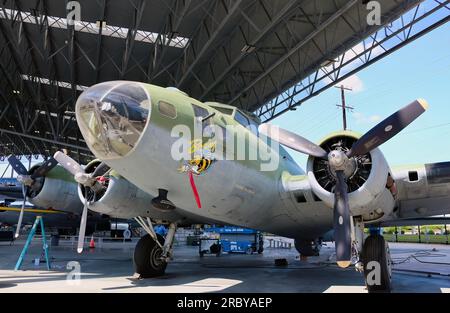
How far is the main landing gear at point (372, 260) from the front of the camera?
23.3 ft

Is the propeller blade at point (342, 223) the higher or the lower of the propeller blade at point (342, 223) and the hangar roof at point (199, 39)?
the lower

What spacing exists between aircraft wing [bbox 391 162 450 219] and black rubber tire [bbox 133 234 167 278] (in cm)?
578

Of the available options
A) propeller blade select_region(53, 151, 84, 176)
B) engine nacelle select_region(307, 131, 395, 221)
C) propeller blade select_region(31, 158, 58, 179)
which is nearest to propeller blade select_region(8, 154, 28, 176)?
propeller blade select_region(31, 158, 58, 179)

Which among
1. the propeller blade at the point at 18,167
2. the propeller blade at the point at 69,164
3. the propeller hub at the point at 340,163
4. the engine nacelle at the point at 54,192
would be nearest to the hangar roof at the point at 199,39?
the propeller blade at the point at 18,167

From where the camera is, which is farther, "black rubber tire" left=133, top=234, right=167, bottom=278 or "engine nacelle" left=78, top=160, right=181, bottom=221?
"black rubber tire" left=133, top=234, right=167, bottom=278

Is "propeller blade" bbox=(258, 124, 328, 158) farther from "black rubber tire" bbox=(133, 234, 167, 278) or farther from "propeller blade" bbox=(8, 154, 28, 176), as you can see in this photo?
"propeller blade" bbox=(8, 154, 28, 176)

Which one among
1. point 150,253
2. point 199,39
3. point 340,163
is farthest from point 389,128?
point 199,39

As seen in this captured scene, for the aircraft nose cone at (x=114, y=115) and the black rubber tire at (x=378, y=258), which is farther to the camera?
the black rubber tire at (x=378, y=258)

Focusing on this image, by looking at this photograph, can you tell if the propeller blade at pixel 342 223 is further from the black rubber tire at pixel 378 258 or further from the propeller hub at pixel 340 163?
the black rubber tire at pixel 378 258

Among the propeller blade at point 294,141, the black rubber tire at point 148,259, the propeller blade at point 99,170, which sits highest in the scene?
the propeller blade at point 294,141

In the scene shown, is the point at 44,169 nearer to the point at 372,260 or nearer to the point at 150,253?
the point at 150,253

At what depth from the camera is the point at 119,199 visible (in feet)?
29.4

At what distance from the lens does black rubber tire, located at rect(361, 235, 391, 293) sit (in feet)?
23.2

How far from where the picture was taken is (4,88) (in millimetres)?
24891
